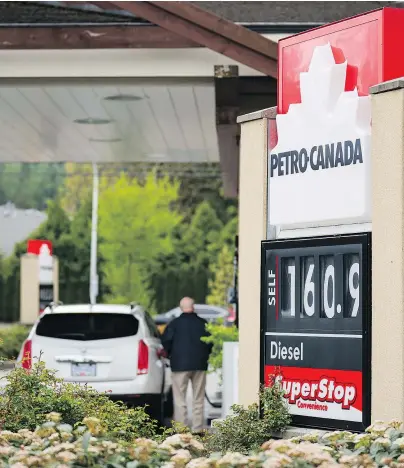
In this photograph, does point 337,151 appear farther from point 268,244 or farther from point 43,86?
point 43,86

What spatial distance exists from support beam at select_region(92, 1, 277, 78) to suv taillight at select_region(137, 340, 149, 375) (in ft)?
15.1

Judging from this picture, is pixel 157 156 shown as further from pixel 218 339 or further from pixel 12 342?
pixel 12 342

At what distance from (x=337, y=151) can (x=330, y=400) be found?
1.63 m

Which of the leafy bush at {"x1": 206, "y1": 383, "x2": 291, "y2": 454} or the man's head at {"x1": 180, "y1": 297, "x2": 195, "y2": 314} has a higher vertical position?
the man's head at {"x1": 180, "y1": 297, "x2": 195, "y2": 314}

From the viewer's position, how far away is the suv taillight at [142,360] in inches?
626

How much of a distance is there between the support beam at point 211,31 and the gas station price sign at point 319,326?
4892 mm

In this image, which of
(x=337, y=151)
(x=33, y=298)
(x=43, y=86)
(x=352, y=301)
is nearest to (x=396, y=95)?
(x=337, y=151)

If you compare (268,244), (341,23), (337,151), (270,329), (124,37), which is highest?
(124,37)

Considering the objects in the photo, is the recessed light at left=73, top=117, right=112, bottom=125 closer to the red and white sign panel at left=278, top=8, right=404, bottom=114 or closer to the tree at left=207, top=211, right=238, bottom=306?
the red and white sign panel at left=278, top=8, right=404, bottom=114

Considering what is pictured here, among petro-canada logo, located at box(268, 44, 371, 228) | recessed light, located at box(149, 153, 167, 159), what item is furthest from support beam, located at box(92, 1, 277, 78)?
recessed light, located at box(149, 153, 167, 159)

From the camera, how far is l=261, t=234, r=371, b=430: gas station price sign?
765 centimetres

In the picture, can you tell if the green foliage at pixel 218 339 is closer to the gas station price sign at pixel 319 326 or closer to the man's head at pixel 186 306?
the man's head at pixel 186 306

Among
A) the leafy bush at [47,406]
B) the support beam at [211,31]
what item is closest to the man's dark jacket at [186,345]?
the support beam at [211,31]

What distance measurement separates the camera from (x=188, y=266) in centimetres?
6450
